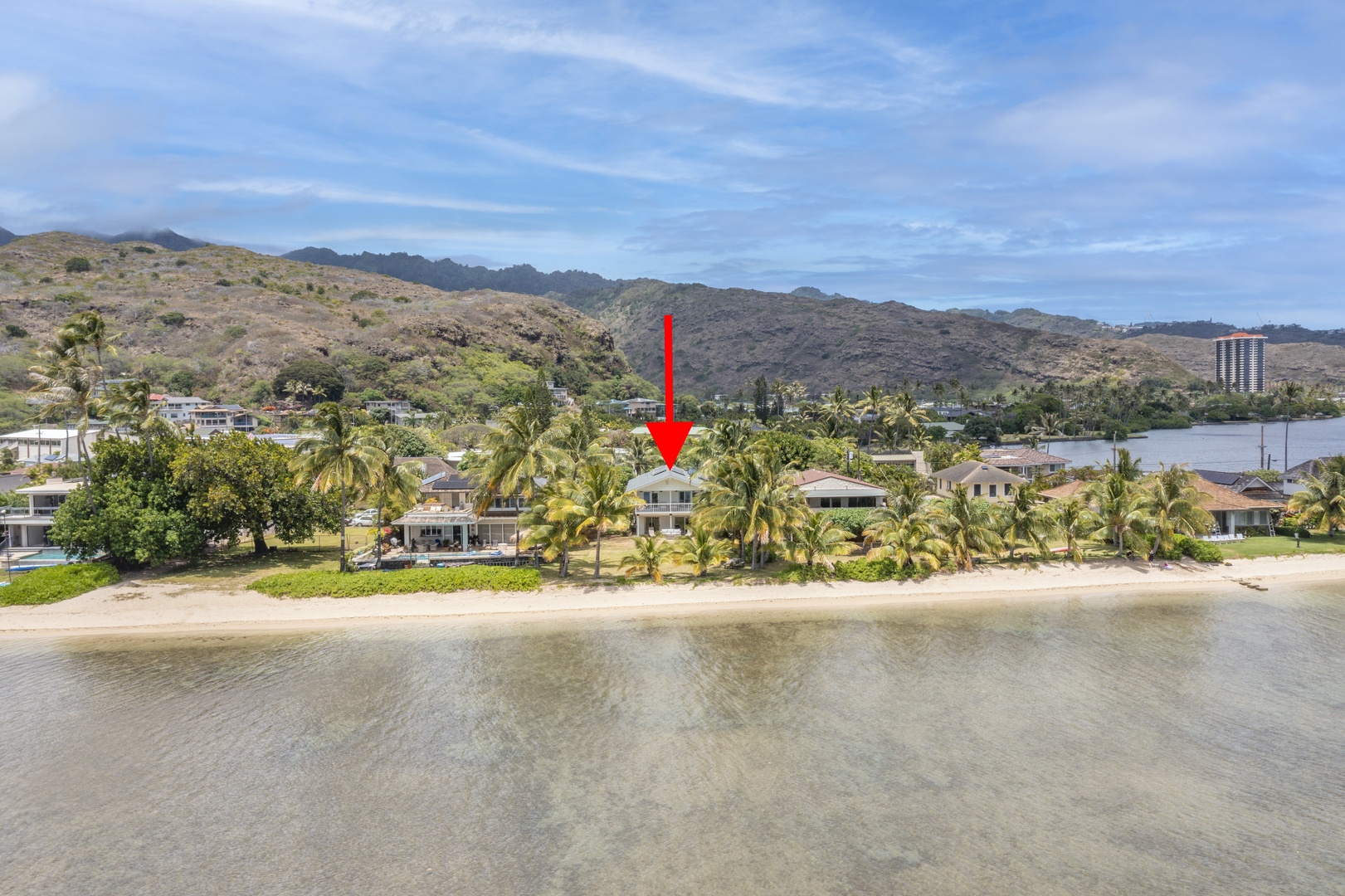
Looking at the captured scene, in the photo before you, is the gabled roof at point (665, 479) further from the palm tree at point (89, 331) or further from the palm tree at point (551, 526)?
the palm tree at point (89, 331)

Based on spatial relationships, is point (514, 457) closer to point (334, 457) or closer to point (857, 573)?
point (334, 457)

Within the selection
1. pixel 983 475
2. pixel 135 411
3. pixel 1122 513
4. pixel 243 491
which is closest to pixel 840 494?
pixel 983 475

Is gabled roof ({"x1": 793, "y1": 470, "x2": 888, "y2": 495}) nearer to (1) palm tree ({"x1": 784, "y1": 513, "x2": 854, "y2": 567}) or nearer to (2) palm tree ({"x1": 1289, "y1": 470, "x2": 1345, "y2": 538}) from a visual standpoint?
(1) palm tree ({"x1": 784, "y1": 513, "x2": 854, "y2": 567})

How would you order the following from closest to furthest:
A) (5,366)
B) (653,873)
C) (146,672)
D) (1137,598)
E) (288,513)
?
(653,873)
(146,672)
(1137,598)
(288,513)
(5,366)

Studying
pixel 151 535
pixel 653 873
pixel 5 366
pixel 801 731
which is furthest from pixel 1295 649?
pixel 5 366

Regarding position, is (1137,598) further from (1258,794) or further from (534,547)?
(534,547)

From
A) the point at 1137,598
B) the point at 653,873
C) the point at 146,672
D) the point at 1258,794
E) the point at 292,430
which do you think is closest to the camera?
the point at 653,873
